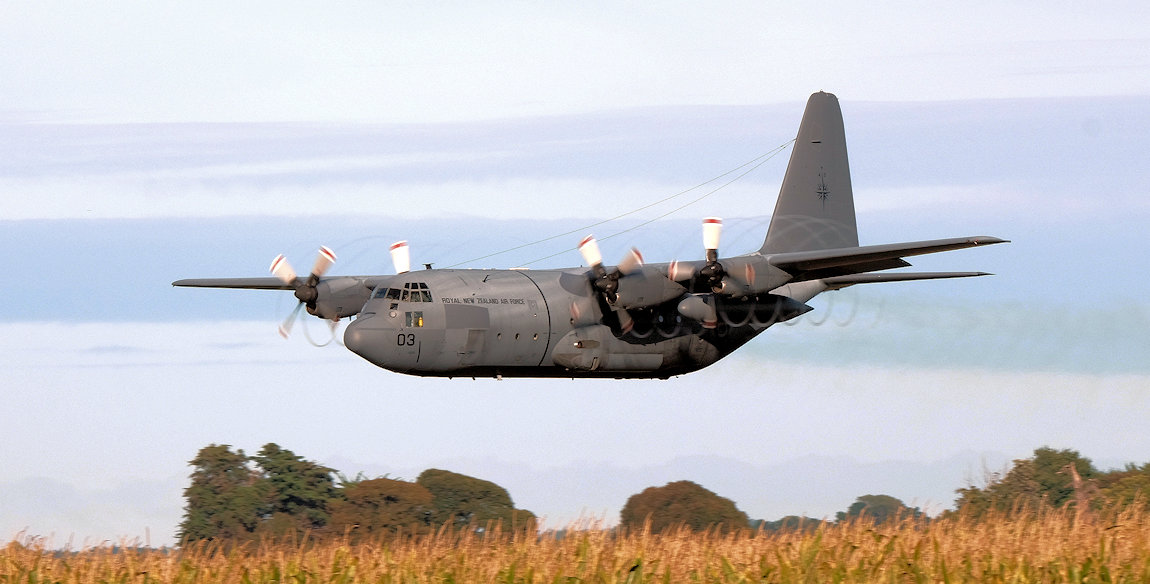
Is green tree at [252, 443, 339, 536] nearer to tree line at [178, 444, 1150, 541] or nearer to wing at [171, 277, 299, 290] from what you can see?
tree line at [178, 444, 1150, 541]

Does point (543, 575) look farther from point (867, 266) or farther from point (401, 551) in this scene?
point (867, 266)

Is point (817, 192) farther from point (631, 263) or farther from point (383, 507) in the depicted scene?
point (383, 507)

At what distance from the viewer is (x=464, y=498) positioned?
71.5m

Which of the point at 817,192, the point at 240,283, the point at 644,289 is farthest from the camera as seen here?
the point at 817,192

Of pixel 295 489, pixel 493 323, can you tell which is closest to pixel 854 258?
pixel 493 323

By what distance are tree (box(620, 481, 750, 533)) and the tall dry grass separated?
45.5 metres

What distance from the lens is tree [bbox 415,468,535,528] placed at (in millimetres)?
69812

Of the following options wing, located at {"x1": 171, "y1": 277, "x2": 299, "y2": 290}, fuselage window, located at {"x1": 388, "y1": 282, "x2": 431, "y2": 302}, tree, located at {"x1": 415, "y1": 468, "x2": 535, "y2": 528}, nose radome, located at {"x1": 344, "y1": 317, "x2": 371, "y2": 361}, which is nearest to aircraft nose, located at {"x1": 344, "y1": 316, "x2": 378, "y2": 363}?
nose radome, located at {"x1": 344, "y1": 317, "x2": 371, "y2": 361}

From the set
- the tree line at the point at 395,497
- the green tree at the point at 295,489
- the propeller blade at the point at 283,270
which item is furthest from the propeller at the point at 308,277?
the green tree at the point at 295,489

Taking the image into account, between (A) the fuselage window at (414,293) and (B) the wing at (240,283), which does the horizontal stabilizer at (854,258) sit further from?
(B) the wing at (240,283)

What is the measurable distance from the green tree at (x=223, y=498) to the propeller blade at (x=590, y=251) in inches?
2075

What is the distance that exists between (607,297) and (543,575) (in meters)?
14.2

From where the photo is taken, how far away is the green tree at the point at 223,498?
256 feet

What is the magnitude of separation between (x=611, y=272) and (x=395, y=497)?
4315 cm
